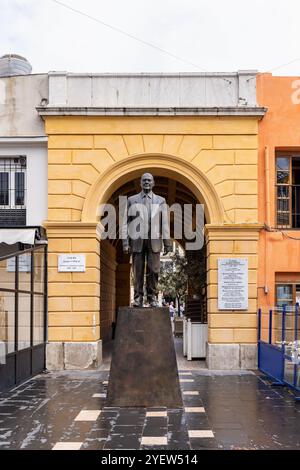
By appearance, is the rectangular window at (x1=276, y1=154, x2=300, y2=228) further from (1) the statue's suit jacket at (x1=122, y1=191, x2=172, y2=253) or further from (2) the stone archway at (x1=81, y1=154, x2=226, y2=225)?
(1) the statue's suit jacket at (x1=122, y1=191, x2=172, y2=253)

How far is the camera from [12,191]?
14.5 metres

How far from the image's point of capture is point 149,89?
562 inches

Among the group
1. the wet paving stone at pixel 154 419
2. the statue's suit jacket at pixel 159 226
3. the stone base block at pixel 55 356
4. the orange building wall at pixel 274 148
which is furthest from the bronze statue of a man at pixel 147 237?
the orange building wall at pixel 274 148

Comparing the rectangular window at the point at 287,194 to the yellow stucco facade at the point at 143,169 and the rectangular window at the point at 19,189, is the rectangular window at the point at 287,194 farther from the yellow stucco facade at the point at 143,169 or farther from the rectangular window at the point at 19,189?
the rectangular window at the point at 19,189

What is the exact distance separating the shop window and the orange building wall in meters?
6.02

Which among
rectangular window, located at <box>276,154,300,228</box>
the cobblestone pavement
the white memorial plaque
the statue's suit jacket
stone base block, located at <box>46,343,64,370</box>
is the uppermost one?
rectangular window, located at <box>276,154,300,228</box>

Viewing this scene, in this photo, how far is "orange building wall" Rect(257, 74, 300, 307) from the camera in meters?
14.1

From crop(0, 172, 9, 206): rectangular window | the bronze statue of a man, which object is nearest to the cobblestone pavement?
the bronze statue of a man

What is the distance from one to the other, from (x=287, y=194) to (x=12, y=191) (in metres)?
7.06

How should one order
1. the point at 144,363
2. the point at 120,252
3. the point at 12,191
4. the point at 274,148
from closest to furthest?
the point at 144,363, the point at 274,148, the point at 12,191, the point at 120,252

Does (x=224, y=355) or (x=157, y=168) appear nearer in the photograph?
(x=224, y=355)

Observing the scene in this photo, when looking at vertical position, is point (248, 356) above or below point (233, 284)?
below

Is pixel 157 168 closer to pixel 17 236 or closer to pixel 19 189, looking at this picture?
pixel 19 189

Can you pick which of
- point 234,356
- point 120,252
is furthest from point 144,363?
point 120,252
